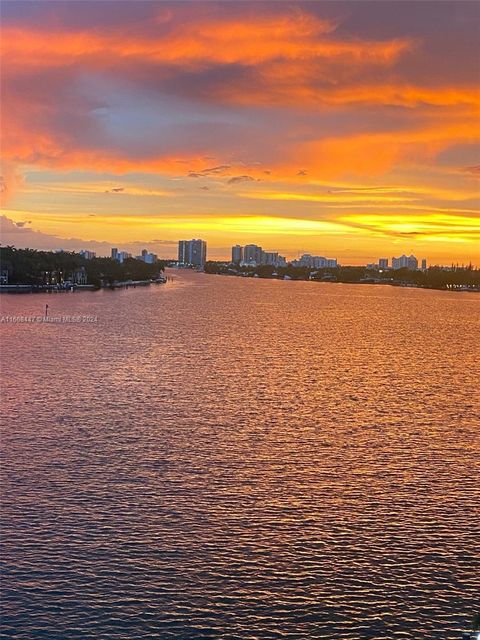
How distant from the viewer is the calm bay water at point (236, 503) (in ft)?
77.8

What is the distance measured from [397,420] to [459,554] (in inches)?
782

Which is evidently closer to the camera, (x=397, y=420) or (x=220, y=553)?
(x=220, y=553)

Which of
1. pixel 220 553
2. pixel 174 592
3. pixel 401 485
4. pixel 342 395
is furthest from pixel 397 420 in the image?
pixel 174 592

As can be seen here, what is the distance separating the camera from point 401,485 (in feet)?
114

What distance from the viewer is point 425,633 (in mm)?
22656

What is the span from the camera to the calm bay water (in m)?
23.7

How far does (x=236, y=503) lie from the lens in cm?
3203

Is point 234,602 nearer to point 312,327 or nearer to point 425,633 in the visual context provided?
point 425,633

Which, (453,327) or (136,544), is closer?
(136,544)

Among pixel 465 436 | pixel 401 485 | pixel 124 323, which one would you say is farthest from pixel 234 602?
pixel 124 323

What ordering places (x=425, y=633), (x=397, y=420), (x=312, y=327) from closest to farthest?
(x=425, y=633) → (x=397, y=420) → (x=312, y=327)

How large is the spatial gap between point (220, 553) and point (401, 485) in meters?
10.9

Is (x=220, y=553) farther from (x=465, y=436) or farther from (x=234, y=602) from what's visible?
(x=465, y=436)

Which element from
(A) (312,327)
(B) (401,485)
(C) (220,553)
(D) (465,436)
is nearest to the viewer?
(C) (220,553)
